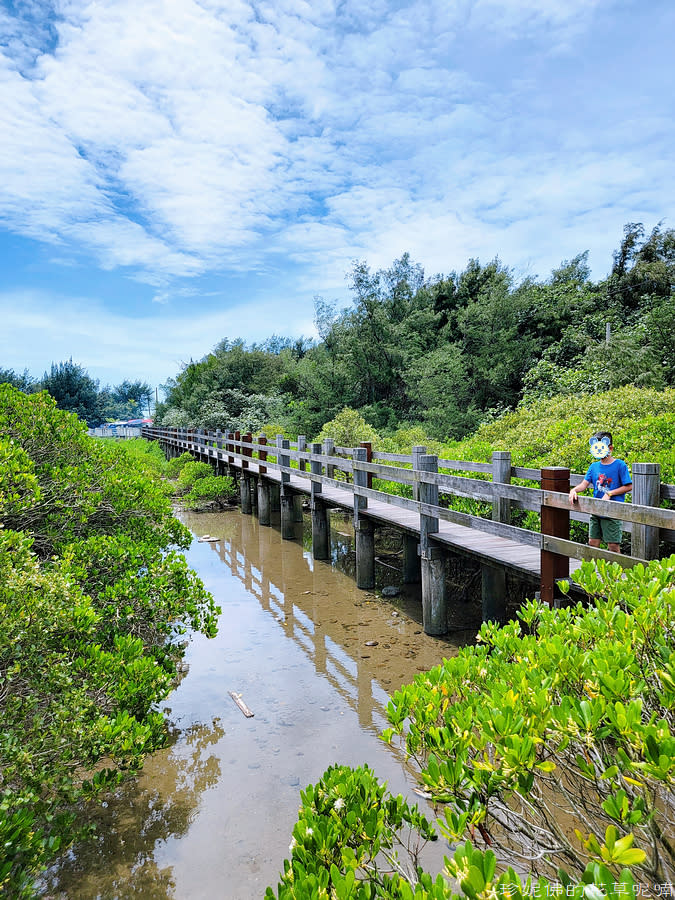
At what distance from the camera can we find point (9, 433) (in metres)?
5.24

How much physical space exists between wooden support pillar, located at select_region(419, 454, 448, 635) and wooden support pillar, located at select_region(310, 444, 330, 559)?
12.8ft

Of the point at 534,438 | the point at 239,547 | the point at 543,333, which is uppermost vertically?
the point at 543,333

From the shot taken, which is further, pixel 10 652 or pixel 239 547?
pixel 239 547

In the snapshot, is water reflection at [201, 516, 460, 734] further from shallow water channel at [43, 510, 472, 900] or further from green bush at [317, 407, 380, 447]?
green bush at [317, 407, 380, 447]

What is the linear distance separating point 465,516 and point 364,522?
2.92 metres

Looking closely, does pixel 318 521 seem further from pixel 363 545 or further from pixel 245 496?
pixel 245 496

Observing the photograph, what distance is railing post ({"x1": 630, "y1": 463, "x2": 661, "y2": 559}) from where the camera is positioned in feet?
13.9

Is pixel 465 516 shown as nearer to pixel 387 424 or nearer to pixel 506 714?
pixel 506 714

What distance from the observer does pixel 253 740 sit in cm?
485

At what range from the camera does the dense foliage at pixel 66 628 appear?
307 cm

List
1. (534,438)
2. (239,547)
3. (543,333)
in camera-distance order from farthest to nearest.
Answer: (543,333) < (239,547) < (534,438)

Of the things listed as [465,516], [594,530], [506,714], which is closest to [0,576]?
[506,714]

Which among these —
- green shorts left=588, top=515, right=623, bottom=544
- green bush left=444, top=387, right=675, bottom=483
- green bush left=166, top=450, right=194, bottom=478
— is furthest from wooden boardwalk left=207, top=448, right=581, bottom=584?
green bush left=166, top=450, right=194, bottom=478

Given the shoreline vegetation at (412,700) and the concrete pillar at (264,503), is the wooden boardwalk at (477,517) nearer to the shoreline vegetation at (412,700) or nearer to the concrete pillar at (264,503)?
the shoreline vegetation at (412,700)
